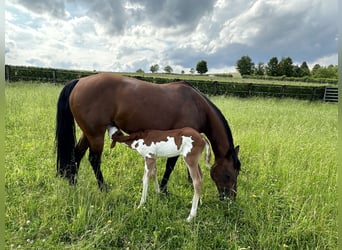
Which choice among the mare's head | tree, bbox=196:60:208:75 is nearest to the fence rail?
the mare's head

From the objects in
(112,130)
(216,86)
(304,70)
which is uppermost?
(304,70)

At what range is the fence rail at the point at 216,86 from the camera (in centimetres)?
1459

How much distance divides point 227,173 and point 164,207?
0.96 metres

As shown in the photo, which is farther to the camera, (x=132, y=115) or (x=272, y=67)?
(x=272, y=67)

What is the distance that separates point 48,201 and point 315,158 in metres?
4.39

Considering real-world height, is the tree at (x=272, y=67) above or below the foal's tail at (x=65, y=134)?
above

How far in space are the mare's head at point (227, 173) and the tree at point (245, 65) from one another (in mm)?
65861

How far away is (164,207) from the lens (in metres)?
2.80

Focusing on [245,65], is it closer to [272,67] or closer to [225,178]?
[272,67]

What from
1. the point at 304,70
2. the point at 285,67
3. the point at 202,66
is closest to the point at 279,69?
the point at 285,67

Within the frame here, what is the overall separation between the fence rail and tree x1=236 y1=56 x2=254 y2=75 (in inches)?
1947

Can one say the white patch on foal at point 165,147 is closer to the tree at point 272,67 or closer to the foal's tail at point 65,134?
the foal's tail at point 65,134

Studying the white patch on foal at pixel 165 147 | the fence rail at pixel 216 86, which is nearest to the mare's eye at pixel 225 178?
the white patch on foal at pixel 165 147

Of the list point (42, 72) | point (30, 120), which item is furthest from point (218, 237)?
point (42, 72)
